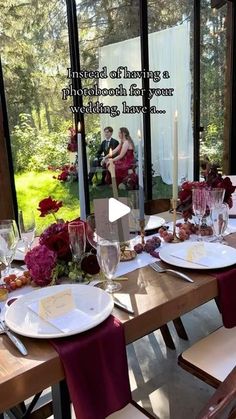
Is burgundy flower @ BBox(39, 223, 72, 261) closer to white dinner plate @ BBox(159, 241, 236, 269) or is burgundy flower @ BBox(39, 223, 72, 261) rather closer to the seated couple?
white dinner plate @ BBox(159, 241, 236, 269)

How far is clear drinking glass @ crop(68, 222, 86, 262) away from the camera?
1.28 m

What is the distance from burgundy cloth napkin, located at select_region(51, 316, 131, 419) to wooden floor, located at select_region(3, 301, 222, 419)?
2.74 ft

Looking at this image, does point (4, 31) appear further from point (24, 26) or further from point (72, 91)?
point (72, 91)

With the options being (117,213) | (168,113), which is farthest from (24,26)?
(117,213)

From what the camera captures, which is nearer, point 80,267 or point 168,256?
point 80,267

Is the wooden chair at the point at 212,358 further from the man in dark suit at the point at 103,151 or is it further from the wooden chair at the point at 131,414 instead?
the man in dark suit at the point at 103,151

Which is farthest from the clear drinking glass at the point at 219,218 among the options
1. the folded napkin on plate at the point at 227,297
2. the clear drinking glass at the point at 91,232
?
the clear drinking glass at the point at 91,232

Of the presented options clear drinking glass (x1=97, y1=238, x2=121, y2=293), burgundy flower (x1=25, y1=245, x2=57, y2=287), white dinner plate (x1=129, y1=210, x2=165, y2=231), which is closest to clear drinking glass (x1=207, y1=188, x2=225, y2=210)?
white dinner plate (x1=129, y1=210, x2=165, y2=231)

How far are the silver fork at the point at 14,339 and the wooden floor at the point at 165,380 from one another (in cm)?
98

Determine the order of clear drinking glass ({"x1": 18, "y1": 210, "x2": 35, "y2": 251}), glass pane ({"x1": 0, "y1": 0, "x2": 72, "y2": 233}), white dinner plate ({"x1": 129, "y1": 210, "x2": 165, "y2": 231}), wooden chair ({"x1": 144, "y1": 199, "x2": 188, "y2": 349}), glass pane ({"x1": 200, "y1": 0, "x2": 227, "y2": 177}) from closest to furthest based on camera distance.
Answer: clear drinking glass ({"x1": 18, "y1": 210, "x2": 35, "y2": 251}), white dinner plate ({"x1": 129, "y1": 210, "x2": 165, "y2": 231}), wooden chair ({"x1": 144, "y1": 199, "x2": 188, "y2": 349}), glass pane ({"x1": 0, "y1": 0, "x2": 72, "y2": 233}), glass pane ({"x1": 200, "y1": 0, "x2": 227, "y2": 177})

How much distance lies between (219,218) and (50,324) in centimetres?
83

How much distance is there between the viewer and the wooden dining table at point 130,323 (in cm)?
85

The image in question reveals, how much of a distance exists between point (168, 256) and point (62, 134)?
2.25 meters

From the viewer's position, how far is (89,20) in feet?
11.0
